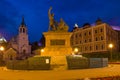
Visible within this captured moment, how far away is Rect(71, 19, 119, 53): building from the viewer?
83.3 meters

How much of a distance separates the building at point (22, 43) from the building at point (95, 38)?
116 ft

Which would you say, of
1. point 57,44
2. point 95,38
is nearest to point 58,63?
point 57,44

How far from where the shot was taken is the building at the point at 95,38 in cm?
8331

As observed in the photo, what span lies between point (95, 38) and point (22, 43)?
165 feet

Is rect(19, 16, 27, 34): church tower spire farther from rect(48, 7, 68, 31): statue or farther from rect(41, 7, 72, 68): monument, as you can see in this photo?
rect(41, 7, 72, 68): monument

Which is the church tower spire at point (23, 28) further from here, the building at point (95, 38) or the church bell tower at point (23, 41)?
the building at point (95, 38)

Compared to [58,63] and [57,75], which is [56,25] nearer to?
[58,63]

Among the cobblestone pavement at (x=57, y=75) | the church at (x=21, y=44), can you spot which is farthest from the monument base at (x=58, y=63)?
the church at (x=21, y=44)

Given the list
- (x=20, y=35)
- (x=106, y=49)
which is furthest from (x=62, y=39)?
(x=20, y=35)

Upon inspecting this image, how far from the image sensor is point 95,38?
287 ft

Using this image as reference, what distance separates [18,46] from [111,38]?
55.9 metres

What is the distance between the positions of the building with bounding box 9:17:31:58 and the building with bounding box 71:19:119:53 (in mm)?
35497

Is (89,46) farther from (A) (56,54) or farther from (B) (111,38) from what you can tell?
(A) (56,54)

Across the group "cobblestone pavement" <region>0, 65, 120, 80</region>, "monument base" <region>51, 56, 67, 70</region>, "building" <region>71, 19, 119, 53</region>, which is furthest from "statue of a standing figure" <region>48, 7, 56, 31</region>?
"building" <region>71, 19, 119, 53</region>
